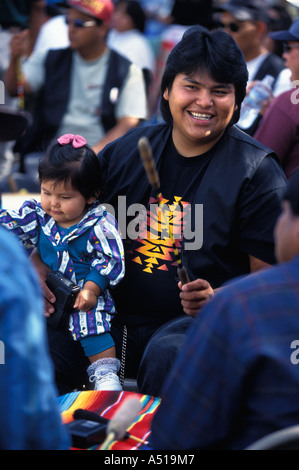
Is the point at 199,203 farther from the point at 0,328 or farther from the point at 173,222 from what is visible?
the point at 0,328

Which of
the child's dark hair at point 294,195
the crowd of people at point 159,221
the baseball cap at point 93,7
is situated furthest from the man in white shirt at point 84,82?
the child's dark hair at point 294,195

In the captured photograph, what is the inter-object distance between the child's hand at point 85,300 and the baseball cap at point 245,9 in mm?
2722

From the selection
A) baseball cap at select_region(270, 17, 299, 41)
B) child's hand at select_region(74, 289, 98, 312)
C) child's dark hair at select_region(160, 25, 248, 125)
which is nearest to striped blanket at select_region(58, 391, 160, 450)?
child's hand at select_region(74, 289, 98, 312)

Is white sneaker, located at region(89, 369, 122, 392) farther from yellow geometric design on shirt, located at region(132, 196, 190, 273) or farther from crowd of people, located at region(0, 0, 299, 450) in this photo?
yellow geometric design on shirt, located at region(132, 196, 190, 273)

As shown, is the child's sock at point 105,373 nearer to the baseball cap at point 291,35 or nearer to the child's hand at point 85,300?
the child's hand at point 85,300

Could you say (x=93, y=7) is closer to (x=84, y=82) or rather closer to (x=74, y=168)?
(x=84, y=82)

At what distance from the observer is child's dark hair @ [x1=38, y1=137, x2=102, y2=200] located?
2.93m

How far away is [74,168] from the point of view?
2.94 m

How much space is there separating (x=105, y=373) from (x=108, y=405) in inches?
21.4

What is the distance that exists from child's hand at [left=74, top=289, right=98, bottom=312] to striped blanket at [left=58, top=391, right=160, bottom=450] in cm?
51

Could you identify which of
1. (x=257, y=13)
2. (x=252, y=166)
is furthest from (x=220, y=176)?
(x=257, y=13)

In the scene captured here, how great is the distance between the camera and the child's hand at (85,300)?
2.86 meters

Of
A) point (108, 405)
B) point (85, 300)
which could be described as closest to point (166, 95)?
point (85, 300)

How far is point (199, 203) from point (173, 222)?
16 cm
